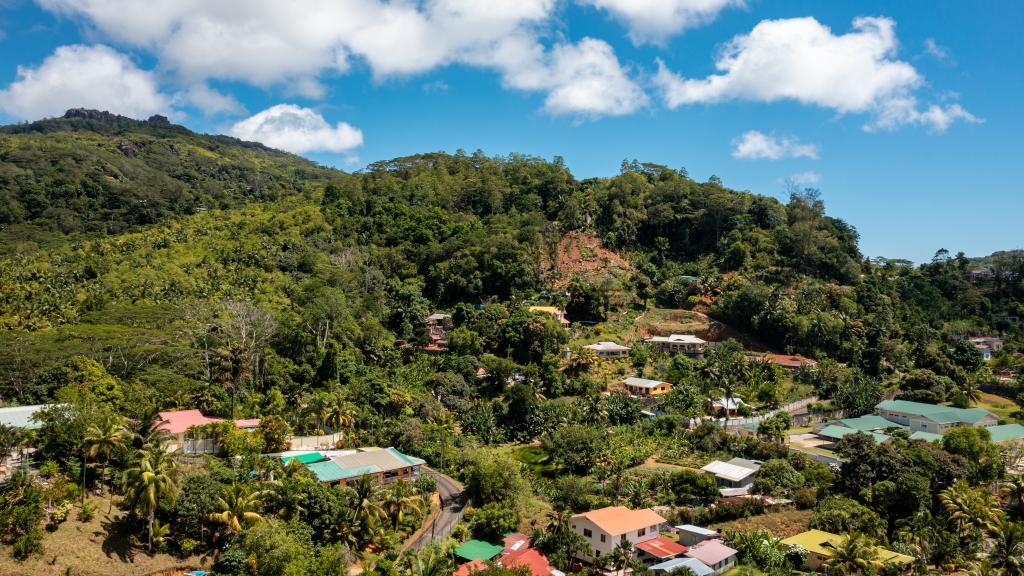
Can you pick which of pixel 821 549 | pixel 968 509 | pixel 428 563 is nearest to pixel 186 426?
pixel 428 563

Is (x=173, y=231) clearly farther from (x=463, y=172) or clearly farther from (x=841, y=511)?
(x=841, y=511)

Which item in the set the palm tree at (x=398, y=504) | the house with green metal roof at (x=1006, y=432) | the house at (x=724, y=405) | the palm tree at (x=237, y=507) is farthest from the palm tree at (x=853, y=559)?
the palm tree at (x=237, y=507)

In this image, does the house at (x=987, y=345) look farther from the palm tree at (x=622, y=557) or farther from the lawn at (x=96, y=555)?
the lawn at (x=96, y=555)

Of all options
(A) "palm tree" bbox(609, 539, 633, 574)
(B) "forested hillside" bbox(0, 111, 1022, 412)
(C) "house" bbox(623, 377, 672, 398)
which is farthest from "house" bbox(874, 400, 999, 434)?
(A) "palm tree" bbox(609, 539, 633, 574)

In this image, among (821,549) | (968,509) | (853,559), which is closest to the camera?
(853,559)

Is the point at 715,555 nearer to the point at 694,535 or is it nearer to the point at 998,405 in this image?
the point at 694,535

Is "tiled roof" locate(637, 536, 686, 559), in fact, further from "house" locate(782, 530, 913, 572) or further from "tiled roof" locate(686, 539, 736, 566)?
"house" locate(782, 530, 913, 572)
